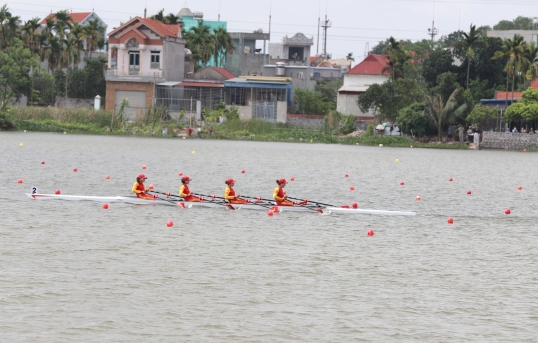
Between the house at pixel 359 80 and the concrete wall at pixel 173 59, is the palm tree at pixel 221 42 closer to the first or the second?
the concrete wall at pixel 173 59

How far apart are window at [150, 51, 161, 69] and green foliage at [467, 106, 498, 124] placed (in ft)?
82.1

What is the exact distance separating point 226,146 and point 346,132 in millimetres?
13974

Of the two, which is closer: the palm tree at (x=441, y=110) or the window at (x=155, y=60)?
the palm tree at (x=441, y=110)

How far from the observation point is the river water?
13.7 m

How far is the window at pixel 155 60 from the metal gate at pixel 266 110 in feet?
27.7

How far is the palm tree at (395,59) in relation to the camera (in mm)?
73500

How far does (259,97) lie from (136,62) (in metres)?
10.2

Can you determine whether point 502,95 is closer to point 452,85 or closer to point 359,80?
point 452,85

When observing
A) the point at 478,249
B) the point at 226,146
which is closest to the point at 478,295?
the point at 478,249

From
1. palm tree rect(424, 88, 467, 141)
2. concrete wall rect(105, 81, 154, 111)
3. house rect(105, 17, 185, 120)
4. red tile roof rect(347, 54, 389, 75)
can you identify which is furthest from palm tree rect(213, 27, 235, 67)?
palm tree rect(424, 88, 467, 141)

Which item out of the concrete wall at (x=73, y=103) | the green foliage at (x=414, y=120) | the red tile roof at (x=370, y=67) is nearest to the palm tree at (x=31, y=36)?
the concrete wall at (x=73, y=103)

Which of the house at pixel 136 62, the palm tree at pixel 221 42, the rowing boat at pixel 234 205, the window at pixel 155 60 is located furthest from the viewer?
the palm tree at pixel 221 42

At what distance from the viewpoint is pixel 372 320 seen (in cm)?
1425

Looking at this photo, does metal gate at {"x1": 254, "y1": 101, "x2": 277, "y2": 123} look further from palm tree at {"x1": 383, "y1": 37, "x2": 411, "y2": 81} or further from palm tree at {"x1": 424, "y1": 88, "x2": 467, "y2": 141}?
palm tree at {"x1": 424, "y1": 88, "x2": 467, "y2": 141}
